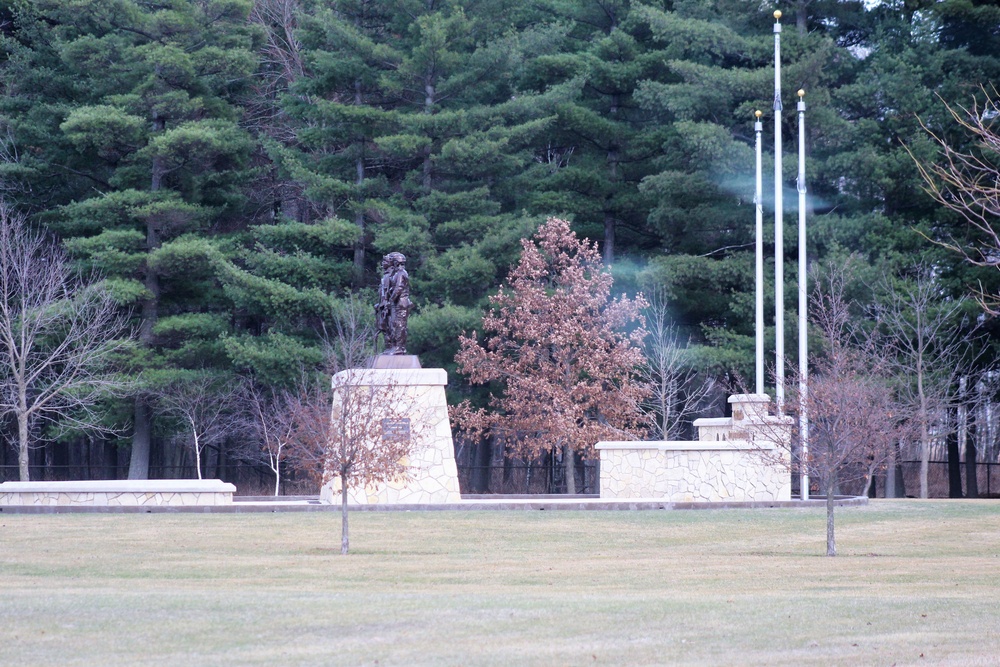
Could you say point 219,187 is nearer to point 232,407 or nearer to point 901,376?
point 232,407

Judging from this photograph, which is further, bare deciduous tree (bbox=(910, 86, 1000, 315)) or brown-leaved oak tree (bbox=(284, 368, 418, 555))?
brown-leaved oak tree (bbox=(284, 368, 418, 555))

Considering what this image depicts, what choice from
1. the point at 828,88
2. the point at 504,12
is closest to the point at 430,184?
the point at 504,12

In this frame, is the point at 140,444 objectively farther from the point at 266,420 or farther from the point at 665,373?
the point at 665,373

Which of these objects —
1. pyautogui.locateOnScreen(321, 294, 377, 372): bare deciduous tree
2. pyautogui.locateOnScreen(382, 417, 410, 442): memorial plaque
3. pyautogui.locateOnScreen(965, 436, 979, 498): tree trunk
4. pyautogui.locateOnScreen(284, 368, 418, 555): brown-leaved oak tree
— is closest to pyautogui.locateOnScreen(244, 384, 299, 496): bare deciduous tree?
pyautogui.locateOnScreen(321, 294, 377, 372): bare deciduous tree

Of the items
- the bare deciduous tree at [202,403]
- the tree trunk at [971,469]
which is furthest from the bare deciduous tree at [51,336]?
the tree trunk at [971,469]

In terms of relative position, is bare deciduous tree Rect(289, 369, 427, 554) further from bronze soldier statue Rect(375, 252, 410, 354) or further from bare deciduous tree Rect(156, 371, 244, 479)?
bare deciduous tree Rect(156, 371, 244, 479)

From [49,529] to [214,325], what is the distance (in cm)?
1743

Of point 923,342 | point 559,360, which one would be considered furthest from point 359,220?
point 923,342

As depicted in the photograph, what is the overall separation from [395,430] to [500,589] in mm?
7017

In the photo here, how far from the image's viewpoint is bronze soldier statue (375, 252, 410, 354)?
84.9 ft

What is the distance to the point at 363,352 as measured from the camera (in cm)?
3266

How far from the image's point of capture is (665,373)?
115ft

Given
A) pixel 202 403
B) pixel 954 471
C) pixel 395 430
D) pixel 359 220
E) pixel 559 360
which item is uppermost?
pixel 359 220

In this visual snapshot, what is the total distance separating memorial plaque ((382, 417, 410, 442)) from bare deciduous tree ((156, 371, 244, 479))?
12.4 metres
